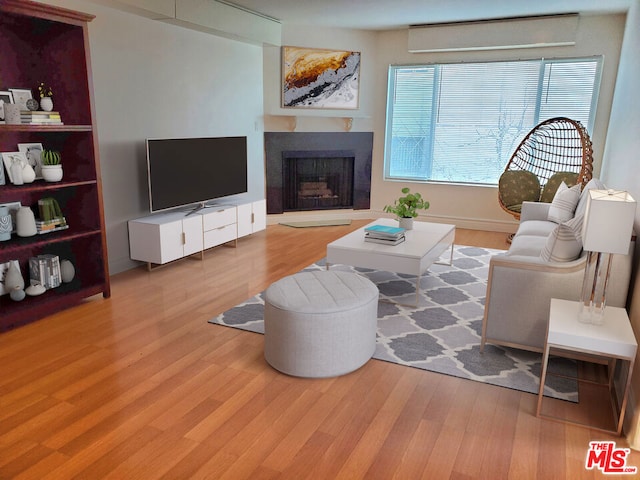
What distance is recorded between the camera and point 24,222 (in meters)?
3.42

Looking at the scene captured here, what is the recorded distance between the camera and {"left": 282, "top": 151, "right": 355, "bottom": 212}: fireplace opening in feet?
22.2

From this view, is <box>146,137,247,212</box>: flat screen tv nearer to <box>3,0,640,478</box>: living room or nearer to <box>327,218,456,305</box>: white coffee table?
<box>3,0,640,478</box>: living room

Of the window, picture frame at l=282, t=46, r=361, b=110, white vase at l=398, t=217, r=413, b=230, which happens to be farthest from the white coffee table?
picture frame at l=282, t=46, r=361, b=110

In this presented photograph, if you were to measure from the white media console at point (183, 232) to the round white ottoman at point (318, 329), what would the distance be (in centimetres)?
196

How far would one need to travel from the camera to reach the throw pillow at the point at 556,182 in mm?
5395

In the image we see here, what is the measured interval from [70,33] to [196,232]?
6.51 feet

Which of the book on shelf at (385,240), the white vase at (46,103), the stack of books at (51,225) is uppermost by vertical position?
the white vase at (46,103)

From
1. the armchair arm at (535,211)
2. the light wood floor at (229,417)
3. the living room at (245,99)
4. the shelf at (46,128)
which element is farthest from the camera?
the armchair arm at (535,211)

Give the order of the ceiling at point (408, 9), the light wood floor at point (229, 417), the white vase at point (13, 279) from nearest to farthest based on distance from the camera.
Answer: the light wood floor at point (229, 417) < the white vase at point (13, 279) < the ceiling at point (408, 9)

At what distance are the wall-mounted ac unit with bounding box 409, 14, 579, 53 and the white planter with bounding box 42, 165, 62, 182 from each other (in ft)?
15.5

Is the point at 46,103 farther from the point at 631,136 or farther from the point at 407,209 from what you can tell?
the point at 631,136

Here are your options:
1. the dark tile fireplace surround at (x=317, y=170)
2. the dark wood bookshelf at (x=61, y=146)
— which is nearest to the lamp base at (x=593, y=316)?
the dark wood bookshelf at (x=61, y=146)

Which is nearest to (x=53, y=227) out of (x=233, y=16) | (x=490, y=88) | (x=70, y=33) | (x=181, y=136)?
(x=70, y=33)

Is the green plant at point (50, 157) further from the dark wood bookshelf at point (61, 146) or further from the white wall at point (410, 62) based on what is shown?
the white wall at point (410, 62)
